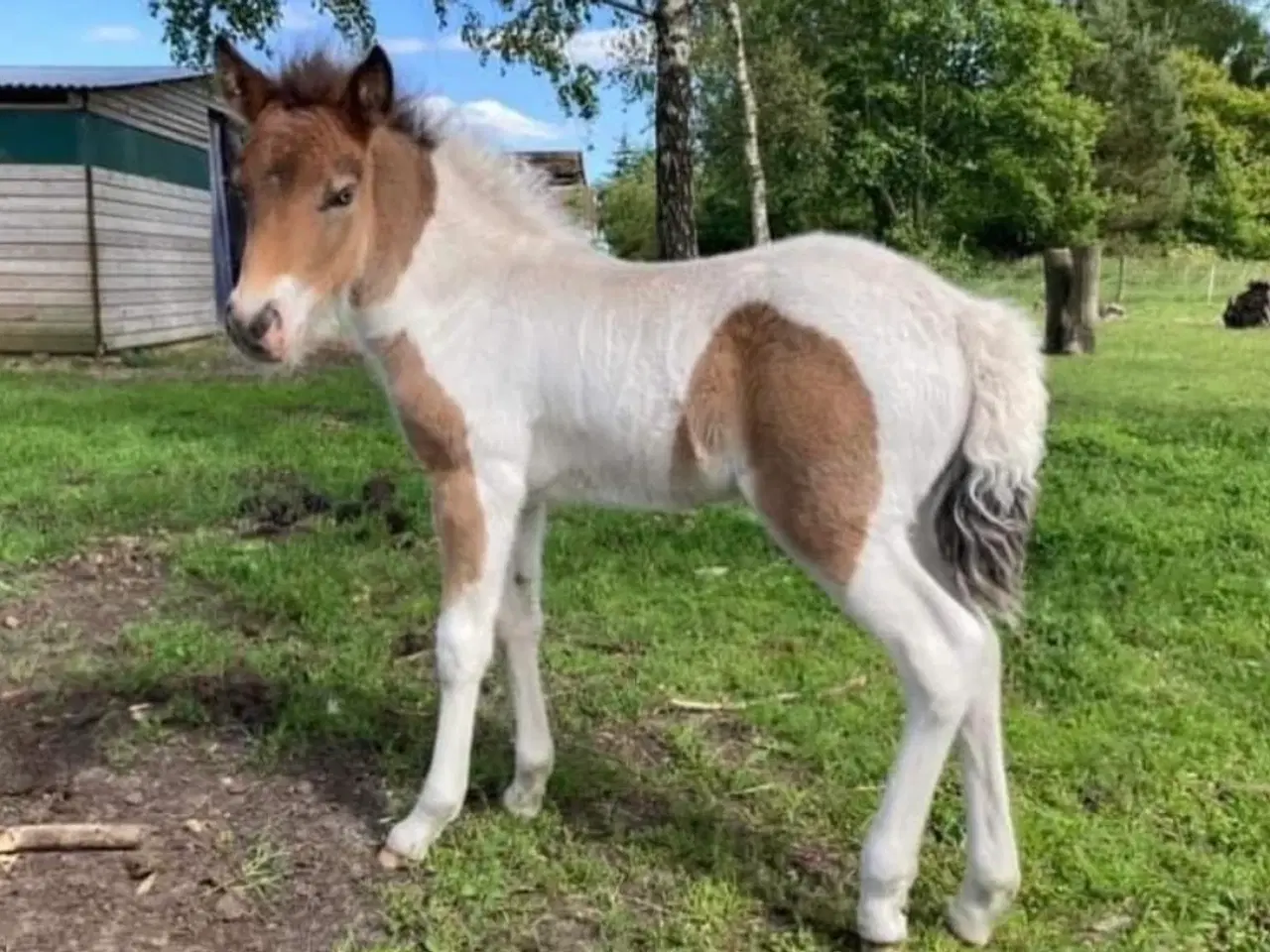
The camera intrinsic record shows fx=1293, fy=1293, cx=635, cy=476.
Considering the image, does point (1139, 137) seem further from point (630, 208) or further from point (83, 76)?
point (83, 76)

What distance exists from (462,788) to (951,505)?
4.19 ft

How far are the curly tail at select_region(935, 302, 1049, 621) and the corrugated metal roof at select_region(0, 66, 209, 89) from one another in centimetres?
1246

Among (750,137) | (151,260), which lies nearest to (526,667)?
(750,137)

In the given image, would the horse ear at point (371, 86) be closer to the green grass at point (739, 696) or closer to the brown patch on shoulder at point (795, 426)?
the brown patch on shoulder at point (795, 426)

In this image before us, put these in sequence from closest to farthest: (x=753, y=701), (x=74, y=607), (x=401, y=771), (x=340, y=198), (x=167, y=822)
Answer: (x=340, y=198)
(x=167, y=822)
(x=401, y=771)
(x=753, y=701)
(x=74, y=607)

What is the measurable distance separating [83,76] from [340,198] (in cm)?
1375

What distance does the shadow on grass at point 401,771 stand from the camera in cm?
289

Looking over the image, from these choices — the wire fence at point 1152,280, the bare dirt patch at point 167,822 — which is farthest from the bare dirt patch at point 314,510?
the wire fence at point 1152,280

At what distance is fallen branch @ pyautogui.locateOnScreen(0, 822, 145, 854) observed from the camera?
113 inches

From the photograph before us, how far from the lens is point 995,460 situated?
246 cm

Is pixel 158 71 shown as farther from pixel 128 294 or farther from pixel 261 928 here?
pixel 261 928

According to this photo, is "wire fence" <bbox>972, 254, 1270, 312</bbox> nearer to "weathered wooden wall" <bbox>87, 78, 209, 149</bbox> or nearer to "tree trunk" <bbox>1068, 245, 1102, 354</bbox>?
"tree trunk" <bbox>1068, 245, 1102, 354</bbox>

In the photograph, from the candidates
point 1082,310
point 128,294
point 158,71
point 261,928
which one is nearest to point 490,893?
point 261,928

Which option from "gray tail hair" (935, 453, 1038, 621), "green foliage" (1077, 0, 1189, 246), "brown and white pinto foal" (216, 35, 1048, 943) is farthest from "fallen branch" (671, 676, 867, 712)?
"green foliage" (1077, 0, 1189, 246)
